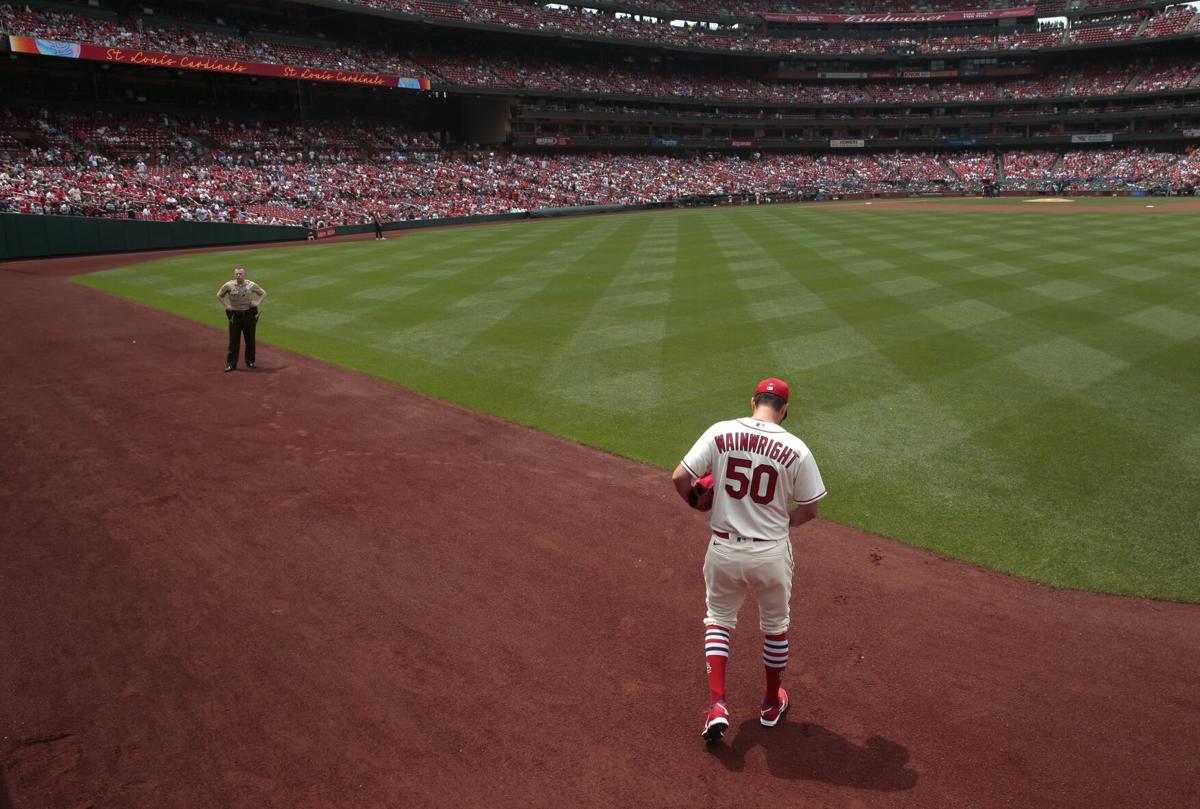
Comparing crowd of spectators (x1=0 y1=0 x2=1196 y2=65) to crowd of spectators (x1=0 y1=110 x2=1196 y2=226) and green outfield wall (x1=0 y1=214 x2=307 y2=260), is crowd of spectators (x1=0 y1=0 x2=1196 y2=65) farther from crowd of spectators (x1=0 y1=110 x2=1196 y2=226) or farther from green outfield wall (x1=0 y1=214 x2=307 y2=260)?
green outfield wall (x1=0 y1=214 x2=307 y2=260)

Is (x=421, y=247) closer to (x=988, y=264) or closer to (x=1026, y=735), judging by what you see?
(x=988, y=264)

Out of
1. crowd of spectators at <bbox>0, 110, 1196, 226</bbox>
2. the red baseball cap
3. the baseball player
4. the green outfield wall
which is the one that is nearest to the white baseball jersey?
the baseball player

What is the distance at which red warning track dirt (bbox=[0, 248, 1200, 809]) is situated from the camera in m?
4.35

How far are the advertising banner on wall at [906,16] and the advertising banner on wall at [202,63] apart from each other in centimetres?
5131

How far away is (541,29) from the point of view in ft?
220

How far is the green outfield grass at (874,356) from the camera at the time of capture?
7.84m

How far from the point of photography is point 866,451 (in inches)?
372

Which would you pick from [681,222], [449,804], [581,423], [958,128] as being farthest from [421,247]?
[958,128]

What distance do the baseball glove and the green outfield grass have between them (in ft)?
12.1

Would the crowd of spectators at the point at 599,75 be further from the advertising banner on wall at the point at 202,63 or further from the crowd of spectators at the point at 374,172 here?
the crowd of spectators at the point at 374,172

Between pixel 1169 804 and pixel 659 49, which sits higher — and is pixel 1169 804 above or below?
below

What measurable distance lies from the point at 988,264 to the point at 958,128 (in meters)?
70.4

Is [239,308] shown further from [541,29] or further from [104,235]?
[541,29]

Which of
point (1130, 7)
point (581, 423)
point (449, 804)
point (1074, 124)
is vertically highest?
point (1130, 7)
